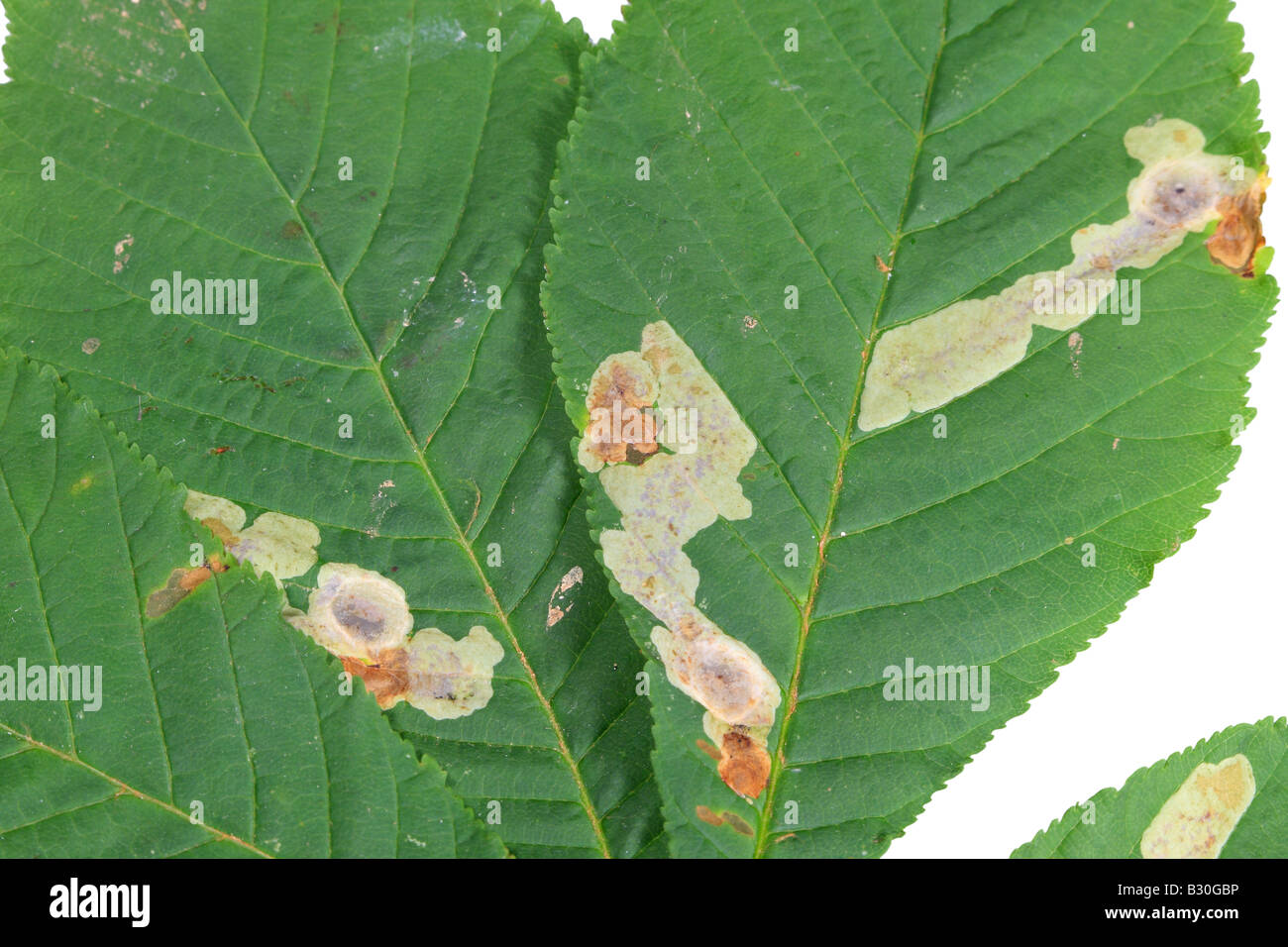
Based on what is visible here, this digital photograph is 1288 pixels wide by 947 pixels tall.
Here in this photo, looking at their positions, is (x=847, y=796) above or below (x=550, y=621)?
below

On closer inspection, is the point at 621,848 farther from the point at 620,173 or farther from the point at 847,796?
the point at 620,173

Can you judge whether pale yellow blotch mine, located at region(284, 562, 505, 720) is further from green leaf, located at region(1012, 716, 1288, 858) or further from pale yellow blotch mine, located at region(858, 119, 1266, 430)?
green leaf, located at region(1012, 716, 1288, 858)

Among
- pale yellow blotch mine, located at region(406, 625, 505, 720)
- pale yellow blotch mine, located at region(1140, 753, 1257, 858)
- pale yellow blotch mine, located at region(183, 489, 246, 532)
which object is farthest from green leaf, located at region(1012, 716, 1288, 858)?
pale yellow blotch mine, located at region(183, 489, 246, 532)

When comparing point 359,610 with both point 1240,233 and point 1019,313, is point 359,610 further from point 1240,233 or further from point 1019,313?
point 1240,233

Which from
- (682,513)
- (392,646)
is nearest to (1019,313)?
(682,513)

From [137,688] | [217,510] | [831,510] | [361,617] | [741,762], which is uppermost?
[217,510]
